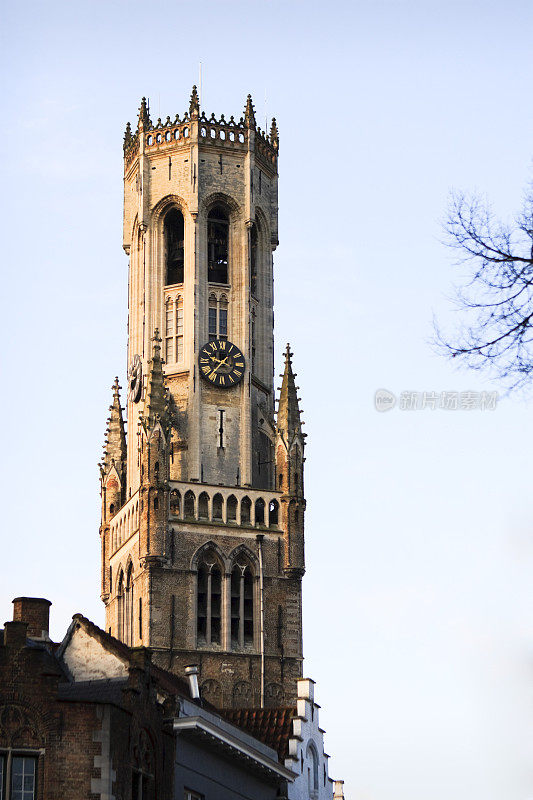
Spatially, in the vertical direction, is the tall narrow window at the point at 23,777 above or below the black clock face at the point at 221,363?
below

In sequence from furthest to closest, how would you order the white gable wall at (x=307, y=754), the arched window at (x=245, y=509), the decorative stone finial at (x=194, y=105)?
the decorative stone finial at (x=194, y=105)
the arched window at (x=245, y=509)
the white gable wall at (x=307, y=754)

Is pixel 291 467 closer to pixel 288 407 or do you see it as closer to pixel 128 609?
pixel 288 407

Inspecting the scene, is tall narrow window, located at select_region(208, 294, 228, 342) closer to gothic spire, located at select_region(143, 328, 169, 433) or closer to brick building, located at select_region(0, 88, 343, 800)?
brick building, located at select_region(0, 88, 343, 800)

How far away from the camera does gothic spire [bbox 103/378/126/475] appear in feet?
292

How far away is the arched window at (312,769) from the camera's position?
50.3 meters

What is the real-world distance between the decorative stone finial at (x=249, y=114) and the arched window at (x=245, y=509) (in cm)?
2038

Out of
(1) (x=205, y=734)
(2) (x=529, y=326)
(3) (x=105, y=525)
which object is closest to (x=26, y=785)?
(1) (x=205, y=734)

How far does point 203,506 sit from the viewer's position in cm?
8225

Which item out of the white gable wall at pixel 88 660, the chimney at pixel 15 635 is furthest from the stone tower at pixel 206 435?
the chimney at pixel 15 635

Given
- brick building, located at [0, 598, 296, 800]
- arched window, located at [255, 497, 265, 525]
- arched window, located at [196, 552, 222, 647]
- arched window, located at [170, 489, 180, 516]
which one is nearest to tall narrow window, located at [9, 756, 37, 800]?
brick building, located at [0, 598, 296, 800]

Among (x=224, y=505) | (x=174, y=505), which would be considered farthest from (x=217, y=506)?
(x=174, y=505)

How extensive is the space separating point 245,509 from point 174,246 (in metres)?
15.1

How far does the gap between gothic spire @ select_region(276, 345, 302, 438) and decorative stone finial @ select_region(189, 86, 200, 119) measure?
1350cm

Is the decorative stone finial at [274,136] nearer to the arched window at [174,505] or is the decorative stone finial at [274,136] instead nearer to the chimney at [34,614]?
the arched window at [174,505]
